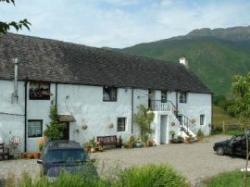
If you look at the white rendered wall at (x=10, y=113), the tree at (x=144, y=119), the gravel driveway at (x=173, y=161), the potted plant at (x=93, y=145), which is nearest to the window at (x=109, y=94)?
the tree at (x=144, y=119)

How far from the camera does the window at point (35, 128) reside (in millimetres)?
27984

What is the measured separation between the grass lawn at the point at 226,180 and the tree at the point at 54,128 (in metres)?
11.7

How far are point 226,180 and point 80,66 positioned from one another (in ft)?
58.8

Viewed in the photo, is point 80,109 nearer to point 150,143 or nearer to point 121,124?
point 121,124

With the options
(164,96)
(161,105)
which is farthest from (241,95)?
(164,96)

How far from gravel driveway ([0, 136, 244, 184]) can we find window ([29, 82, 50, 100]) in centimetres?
470

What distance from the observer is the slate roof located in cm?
2938

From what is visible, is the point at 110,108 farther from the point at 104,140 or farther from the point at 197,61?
the point at 197,61

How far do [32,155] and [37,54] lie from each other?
25.7 ft

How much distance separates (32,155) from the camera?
87.0 feet

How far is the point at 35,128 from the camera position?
28.3 metres

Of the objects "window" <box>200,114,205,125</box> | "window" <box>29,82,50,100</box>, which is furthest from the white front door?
"window" <box>29,82,50,100</box>

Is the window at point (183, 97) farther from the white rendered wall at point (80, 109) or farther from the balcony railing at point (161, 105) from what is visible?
the balcony railing at point (161, 105)

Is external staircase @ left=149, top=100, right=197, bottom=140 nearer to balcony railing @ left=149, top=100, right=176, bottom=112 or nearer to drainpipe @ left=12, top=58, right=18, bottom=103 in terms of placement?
balcony railing @ left=149, top=100, right=176, bottom=112
